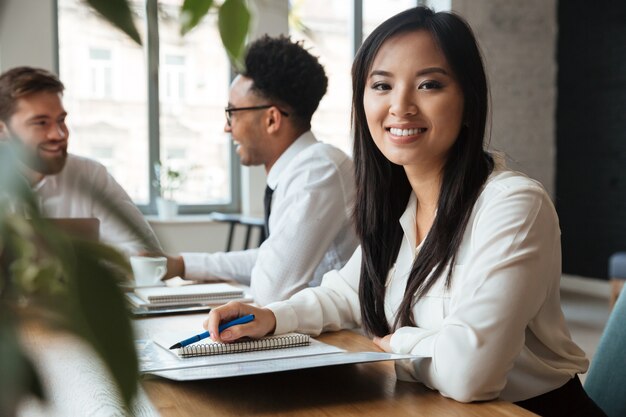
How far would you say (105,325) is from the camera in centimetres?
21

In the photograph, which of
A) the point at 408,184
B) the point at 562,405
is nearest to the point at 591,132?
the point at 408,184

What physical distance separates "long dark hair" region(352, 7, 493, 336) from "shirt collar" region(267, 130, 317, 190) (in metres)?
0.81

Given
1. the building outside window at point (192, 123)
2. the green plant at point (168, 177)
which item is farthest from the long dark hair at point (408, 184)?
the green plant at point (168, 177)

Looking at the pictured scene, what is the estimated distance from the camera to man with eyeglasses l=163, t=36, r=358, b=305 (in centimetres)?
201

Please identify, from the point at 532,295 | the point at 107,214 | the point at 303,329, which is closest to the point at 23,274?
the point at 107,214

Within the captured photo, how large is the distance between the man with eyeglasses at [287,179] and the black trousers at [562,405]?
0.77m

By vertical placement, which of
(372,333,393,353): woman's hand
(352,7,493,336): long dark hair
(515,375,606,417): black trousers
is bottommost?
(515,375,606,417): black trousers

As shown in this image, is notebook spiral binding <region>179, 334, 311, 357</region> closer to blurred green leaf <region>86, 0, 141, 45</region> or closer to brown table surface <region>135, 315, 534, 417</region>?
brown table surface <region>135, 315, 534, 417</region>

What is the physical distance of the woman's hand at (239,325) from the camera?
119 centimetres

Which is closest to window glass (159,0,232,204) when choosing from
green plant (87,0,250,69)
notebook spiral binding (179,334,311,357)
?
notebook spiral binding (179,334,311,357)

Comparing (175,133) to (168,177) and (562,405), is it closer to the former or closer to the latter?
(168,177)

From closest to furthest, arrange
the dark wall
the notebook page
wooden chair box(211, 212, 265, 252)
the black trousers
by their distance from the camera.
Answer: the notebook page, the black trousers, wooden chair box(211, 212, 265, 252), the dark wall

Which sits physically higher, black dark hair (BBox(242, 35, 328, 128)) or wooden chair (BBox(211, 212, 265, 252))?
black dark hair (BBox(242, 35, 328, 128))

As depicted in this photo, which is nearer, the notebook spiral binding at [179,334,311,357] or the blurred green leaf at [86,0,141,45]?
the blurred green leaf at [86,0,141,45]
